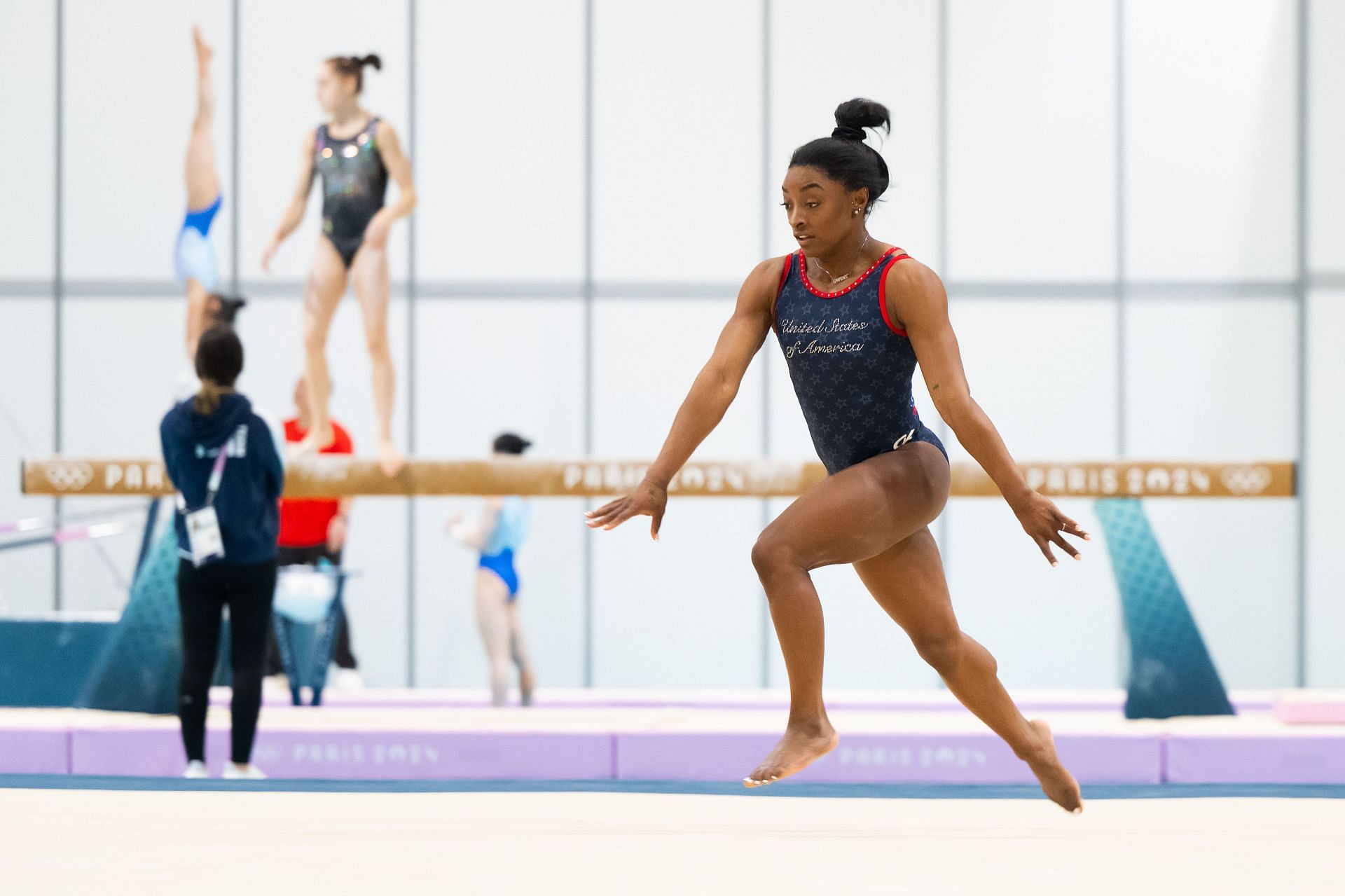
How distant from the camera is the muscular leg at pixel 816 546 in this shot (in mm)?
2887

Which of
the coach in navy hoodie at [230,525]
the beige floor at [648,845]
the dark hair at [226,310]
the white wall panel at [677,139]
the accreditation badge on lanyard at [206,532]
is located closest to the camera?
the beige floor at [648,845]

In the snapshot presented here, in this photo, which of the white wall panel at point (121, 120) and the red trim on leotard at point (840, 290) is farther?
the white wall panel at point (121, 120)

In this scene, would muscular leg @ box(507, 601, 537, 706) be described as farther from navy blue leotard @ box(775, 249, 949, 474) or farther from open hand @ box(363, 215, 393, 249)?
navy blue leotard @ box(775, 249, 949, 474)

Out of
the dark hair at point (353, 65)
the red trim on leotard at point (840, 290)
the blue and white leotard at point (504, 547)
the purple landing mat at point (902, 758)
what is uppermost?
the dark hair at point (353, 65)

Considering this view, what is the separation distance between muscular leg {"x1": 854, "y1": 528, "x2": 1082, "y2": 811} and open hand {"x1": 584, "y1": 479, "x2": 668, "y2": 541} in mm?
A: 468

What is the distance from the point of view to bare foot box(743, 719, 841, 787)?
2.81m

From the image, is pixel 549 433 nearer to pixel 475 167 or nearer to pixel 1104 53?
pixel 475 167

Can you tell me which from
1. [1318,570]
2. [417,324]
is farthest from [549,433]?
[1318,570]

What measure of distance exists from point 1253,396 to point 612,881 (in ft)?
26.1

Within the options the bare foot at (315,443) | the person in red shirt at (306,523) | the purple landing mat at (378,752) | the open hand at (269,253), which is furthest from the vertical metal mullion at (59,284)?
the purple landing mat at (378,752)

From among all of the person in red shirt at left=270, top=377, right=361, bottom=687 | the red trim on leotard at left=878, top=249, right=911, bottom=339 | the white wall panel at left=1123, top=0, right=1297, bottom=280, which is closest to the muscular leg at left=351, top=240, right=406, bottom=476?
the person in red shirt at left=270, top=377, right=361, bottom=687

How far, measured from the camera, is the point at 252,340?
9594mm

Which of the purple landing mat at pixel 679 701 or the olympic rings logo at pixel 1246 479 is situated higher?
the olympic rings logo at pixel 1246 479

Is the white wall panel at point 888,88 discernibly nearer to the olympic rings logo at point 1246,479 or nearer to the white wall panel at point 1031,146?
the white wall panel at point 1031,146
